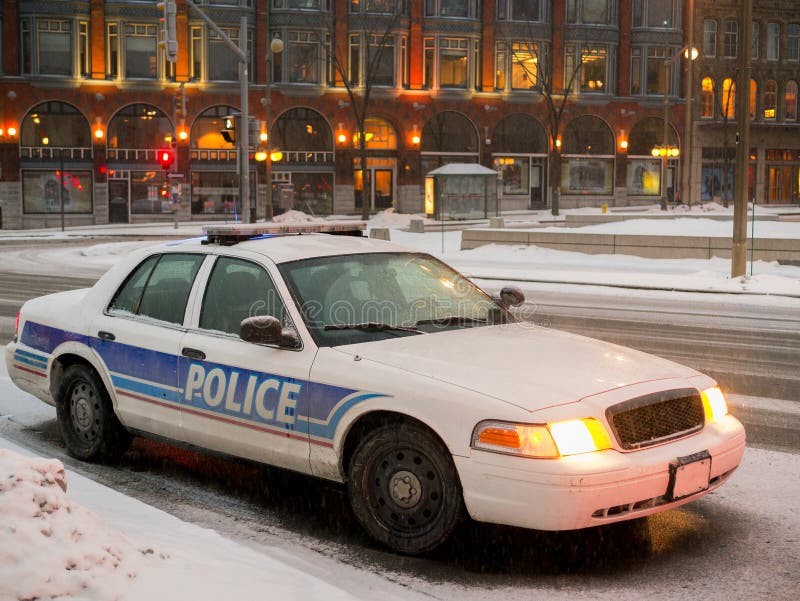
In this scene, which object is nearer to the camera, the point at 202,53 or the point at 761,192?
the point at 202,53

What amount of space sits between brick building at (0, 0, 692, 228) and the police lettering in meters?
43.5

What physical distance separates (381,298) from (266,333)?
3.17ft

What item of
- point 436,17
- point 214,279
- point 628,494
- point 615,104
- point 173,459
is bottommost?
point 173,459

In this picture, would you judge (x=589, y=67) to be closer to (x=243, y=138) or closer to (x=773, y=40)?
(x=773, y=40)

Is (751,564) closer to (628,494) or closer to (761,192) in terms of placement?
(628,494)

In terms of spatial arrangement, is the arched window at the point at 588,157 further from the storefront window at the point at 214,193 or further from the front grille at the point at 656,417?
the front grille at the point at 656,417

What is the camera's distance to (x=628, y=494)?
16.0 feet

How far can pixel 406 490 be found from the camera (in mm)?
5195

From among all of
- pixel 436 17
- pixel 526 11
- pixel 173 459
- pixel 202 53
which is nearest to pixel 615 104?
pixel 526 11

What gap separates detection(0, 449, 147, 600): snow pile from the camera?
3.82 metres

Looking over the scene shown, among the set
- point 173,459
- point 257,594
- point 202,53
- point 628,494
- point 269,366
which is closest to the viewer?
point 257,594

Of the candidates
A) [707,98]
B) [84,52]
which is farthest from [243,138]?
[707,98]

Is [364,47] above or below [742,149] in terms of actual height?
above

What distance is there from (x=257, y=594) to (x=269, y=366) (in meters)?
1.73
